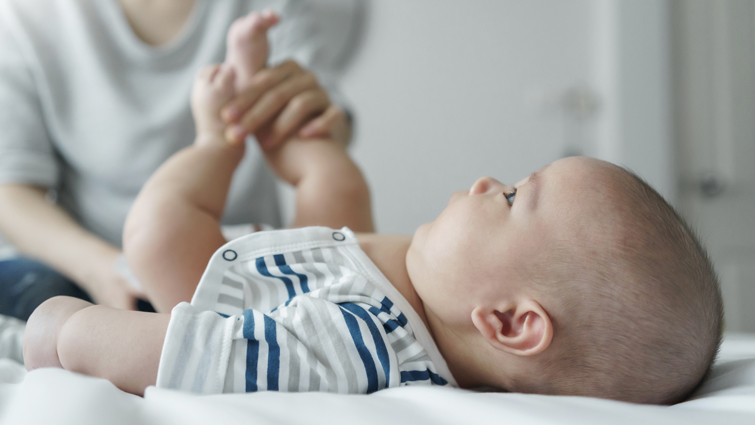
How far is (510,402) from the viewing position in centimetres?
32

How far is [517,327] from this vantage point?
45 cm

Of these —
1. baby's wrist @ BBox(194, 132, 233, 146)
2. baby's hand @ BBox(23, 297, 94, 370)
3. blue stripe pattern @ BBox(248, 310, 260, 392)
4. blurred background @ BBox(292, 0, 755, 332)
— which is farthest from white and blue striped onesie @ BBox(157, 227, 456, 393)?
blurred background @ BBox(292, 0, 755, 332)

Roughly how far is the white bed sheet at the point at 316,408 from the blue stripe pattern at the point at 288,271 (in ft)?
0.59

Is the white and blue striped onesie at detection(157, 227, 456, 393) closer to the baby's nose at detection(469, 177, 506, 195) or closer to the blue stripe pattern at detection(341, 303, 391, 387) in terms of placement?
the blue stripe pattern at detection(341, 303, 391, 387)

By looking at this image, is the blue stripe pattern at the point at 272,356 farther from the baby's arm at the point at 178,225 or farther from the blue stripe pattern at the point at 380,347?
the baby's arm at the point at 178,225

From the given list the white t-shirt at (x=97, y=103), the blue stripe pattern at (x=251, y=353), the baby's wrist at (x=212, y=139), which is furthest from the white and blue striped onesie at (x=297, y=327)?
the white t-shirt at (x=97, y=103)

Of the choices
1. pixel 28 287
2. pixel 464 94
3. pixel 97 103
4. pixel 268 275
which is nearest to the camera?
pixel 268 275

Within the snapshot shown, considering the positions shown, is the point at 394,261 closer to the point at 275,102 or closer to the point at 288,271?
the point at 288,271

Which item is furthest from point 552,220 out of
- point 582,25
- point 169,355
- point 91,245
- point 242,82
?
point 582,25

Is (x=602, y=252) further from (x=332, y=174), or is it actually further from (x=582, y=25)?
(x=582, y=25)

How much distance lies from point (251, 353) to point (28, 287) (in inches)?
17.8

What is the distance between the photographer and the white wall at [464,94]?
5.83 feet

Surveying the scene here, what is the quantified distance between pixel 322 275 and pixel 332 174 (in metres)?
0.22

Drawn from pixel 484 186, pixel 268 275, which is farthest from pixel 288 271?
pixel 484 186
